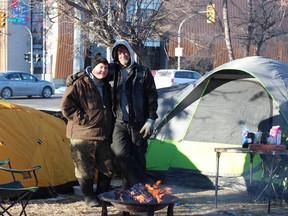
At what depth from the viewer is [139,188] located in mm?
4402

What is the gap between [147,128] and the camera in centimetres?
512

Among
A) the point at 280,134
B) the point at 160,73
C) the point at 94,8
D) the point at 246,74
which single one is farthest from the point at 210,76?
the point at 160,73

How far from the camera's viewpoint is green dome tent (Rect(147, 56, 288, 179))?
693 cm

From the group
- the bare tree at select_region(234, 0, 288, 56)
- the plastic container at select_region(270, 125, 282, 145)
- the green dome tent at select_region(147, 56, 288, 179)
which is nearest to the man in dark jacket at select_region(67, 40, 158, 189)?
the plastic container at select_region(270, 125, 282, 145)

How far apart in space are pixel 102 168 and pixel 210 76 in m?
2.30

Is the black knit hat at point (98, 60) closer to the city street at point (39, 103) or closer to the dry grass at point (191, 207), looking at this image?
the dry grass at point (191, 207)

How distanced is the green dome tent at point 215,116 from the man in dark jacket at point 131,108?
1.92 m

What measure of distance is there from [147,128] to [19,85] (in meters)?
19.9

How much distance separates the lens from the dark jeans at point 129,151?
16.8ft

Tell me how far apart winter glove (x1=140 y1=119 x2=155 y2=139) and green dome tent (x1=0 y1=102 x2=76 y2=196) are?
1.74 meters

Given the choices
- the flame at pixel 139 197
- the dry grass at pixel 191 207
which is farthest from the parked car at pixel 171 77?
the flame at pixel 139 197

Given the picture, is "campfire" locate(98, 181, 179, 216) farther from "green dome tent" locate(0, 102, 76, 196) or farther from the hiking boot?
"green dome tent" locate(0, 102, 76, 196)

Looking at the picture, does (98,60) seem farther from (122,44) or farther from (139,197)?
(139,197)

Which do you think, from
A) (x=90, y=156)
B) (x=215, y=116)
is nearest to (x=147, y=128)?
(x=90, y=156)
